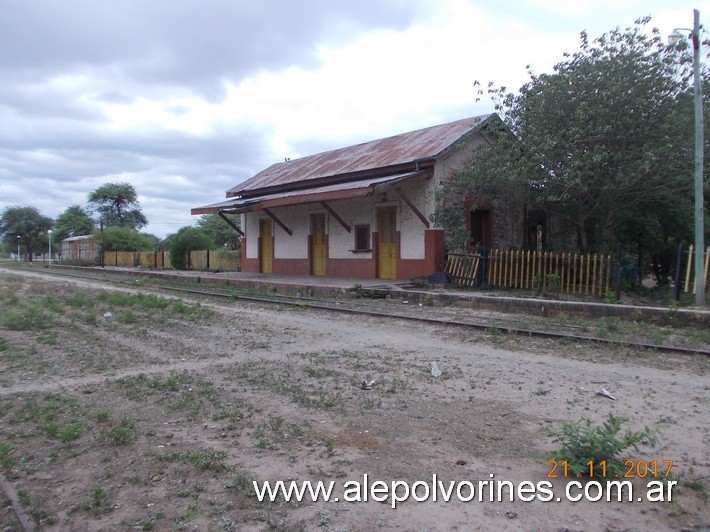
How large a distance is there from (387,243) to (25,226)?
60896 mm

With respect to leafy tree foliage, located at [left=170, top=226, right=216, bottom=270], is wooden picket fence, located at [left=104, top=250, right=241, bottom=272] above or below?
below

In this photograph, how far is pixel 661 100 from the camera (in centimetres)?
1461

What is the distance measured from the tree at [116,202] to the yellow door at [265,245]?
4717 centimetres

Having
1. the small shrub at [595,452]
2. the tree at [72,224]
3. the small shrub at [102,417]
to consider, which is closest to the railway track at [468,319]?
the small shrub at [595,452]

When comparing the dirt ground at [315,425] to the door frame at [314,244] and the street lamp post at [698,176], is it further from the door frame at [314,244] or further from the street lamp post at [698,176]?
the door frame at [314,244]

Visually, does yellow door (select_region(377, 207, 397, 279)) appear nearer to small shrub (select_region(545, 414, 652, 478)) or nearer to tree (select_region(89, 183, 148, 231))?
small shrub (select_region(545, 414, 652, 478))

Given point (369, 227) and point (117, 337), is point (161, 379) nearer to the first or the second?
point (117, 337)

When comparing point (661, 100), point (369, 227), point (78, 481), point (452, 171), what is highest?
point (661, 100)

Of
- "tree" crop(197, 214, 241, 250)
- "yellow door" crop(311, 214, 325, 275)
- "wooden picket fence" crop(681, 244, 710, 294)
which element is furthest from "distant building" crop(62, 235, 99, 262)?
"wooden picket fence" crop(681, 244, 710, 294)

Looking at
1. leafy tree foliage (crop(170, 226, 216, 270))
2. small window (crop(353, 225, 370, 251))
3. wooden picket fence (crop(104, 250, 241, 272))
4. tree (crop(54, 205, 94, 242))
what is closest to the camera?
small window (crop(353, 225, 370, 251))

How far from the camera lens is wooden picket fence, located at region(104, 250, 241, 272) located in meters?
29.4

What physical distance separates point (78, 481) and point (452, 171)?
15939 mm

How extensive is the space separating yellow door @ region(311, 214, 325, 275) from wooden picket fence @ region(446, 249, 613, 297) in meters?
6.38

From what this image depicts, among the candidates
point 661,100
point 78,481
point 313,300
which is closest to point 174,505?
point 78,481
